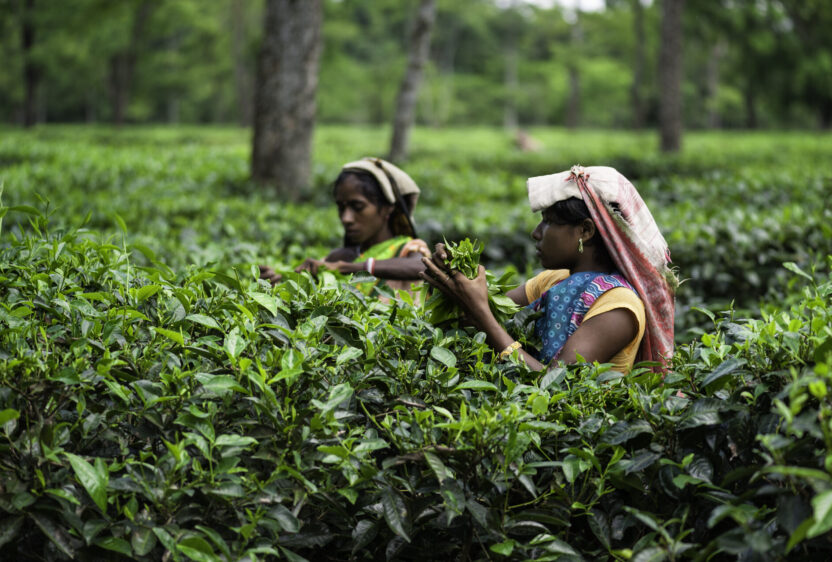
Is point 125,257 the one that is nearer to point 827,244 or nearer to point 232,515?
point 232,515

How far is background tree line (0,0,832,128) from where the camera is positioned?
1631 cm

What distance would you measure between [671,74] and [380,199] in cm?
1217

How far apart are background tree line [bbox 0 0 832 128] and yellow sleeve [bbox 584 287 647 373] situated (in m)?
9.99

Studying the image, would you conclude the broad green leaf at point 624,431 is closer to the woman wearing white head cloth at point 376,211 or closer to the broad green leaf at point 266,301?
the broad green leaf at point 266,301

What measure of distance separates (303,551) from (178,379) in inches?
24.4

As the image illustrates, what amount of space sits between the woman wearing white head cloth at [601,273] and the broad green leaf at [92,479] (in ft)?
4.63

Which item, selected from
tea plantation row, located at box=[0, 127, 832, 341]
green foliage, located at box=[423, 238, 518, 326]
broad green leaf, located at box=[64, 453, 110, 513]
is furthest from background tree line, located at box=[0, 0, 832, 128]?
broad green leaf, located at box=[64, 453, 110, 513]

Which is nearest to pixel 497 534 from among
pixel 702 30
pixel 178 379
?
pixel 178 379

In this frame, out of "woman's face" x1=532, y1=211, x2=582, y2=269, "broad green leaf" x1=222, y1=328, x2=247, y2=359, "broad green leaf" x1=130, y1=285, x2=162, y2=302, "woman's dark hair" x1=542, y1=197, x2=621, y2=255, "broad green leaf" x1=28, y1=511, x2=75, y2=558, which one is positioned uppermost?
"woman's dark hair" x1=542, y1=197, x2=621, y2=255

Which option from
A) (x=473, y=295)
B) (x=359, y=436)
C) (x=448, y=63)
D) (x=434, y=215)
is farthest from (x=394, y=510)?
(x=448, y=63)

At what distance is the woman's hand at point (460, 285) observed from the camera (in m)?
2.33

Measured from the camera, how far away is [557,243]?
2.67m

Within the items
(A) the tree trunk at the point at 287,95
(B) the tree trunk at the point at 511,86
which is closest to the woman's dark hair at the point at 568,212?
(A) the tree trunk at the point at 287,95

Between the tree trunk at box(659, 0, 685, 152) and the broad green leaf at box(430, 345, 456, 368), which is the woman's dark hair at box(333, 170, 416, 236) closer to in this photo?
the broad green leaf at box(430, 345, 456, 368)
